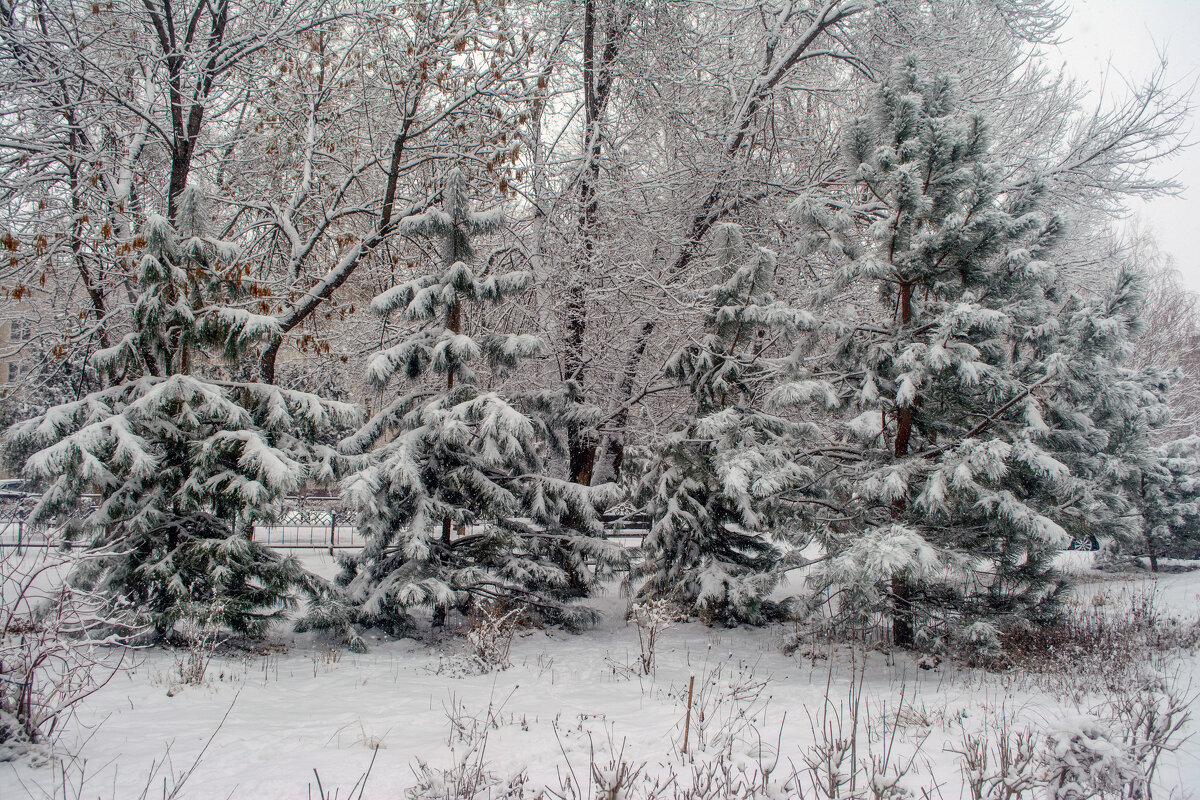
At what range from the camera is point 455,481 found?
8.74 meters

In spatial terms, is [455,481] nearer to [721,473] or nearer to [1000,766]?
[721,473]

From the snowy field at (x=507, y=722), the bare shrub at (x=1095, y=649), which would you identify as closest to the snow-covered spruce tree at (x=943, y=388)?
the bare shrub at (x=1095, y=649)

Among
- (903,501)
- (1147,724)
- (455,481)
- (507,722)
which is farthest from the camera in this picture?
(455,481)

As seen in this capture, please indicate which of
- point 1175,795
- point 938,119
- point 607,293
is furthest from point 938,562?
point 607,293

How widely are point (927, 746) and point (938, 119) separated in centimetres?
676

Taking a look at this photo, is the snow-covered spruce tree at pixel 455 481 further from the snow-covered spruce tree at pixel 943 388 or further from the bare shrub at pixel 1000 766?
the bare shrub at pixel 1000 766

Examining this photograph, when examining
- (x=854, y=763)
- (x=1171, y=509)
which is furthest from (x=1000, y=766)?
(x=1171, y=509)

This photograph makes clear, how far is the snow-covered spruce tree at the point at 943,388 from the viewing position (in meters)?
7.22

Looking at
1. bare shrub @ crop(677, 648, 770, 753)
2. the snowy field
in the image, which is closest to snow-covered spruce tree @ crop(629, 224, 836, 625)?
the snowy field

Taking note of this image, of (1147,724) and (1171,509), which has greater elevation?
(1171,509)

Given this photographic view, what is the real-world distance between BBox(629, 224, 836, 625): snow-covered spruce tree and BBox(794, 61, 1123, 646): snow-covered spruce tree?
1.18 m

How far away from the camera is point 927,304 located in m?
8.14

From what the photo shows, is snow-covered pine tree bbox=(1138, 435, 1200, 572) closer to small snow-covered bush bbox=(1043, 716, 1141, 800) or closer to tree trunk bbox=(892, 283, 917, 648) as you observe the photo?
tree trunk bbox=(892, 283, 917, 648)

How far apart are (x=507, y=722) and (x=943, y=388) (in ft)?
20.3
